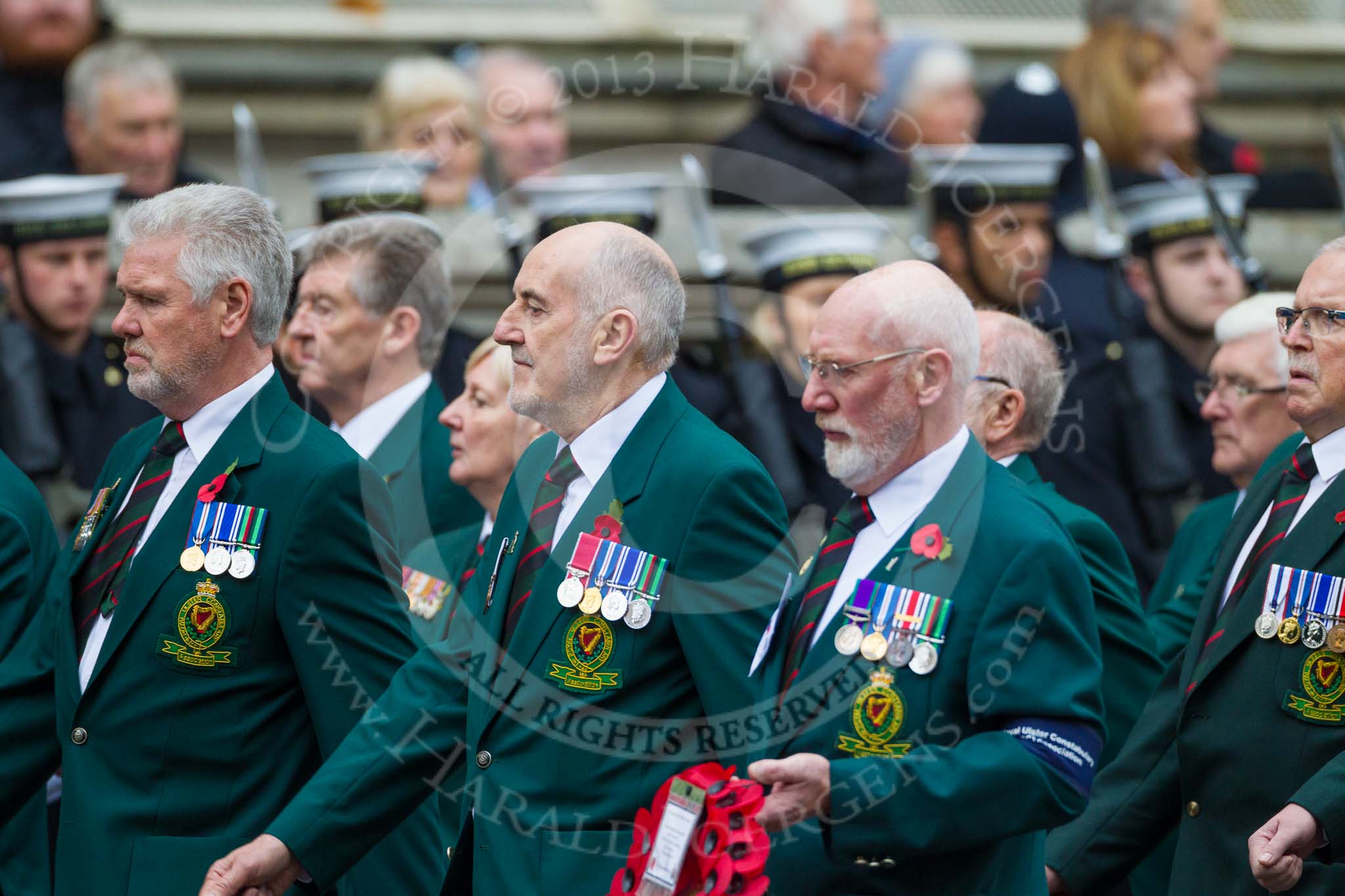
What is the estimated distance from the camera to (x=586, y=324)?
484 cm

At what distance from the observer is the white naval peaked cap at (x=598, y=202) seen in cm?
801

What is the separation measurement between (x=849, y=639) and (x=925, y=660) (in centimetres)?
17

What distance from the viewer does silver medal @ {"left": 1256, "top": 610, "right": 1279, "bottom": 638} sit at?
16.1ft

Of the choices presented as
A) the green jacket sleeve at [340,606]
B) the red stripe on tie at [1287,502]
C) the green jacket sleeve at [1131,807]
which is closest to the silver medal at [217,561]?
the green jacket sleeve at [340,606]

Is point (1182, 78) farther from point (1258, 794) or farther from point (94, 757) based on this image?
point (94, 757)

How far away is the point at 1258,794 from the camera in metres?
4.91

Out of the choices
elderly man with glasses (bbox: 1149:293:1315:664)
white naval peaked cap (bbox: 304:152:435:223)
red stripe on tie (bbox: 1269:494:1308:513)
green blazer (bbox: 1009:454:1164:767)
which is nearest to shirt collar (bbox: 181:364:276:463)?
green blazer (bbox: 1009:454:1164:767)

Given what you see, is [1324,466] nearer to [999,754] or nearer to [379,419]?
[999,754]

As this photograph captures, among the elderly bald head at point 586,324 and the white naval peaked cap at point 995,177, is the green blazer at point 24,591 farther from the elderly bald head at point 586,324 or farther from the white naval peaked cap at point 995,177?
the white naval peaked cap at point 995,177

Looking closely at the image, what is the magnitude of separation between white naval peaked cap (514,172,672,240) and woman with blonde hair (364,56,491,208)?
79 centimetres

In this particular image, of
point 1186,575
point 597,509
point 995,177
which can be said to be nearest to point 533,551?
point 597,509

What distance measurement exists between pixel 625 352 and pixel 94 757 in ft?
4.80

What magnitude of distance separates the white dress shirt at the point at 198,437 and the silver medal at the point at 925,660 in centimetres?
168

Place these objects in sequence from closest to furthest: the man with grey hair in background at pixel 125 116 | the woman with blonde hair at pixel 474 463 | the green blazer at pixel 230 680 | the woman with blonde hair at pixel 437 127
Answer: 1. the green blazer at pixel 230 680
2. the woman with blonde hair at pixel 474 463
3. the man with grey hair in background at pixel 125 116
4. the woman with blonde hair at pixel 437 127
